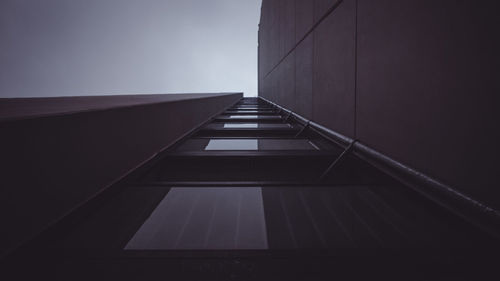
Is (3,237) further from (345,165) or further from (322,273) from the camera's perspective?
(345,165)

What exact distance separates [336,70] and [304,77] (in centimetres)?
117

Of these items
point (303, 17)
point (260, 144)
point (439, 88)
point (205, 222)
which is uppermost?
point (303, 17)

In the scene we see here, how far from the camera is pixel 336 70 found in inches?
82.4

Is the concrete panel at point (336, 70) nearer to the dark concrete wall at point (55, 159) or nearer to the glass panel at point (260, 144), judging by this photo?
the glass panel at point (260, 144)

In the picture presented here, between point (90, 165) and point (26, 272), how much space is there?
0.44 meters

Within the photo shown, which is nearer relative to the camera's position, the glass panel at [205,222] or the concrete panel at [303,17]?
the glass panel at [205,222]

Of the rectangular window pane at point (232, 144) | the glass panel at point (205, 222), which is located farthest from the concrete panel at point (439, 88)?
the rectangular window pane at point (232, 144)

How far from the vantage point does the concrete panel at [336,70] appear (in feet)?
6.00

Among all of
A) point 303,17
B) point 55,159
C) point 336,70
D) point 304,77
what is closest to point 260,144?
point 336,70

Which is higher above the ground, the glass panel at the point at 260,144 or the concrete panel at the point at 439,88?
the concrete panel at the point at 439,88

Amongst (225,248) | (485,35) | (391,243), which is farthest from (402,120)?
(225,248)

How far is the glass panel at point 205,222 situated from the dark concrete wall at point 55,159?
0.31 m

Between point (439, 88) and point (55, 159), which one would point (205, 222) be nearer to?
point (55, 159)

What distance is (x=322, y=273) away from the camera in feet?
2.52
